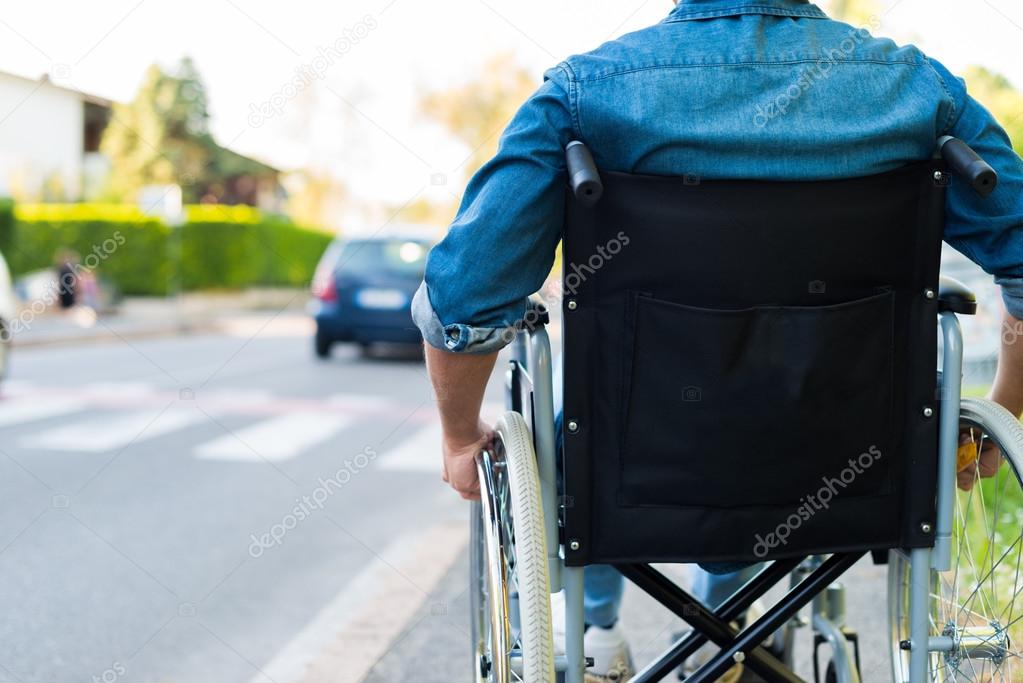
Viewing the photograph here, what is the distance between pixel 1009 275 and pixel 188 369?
12985 mm

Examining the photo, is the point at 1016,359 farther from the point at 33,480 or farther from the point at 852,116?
the point at 33,480

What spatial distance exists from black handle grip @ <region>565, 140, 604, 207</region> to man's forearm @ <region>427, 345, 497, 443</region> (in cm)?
38

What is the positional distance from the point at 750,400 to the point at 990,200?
0.55 metres

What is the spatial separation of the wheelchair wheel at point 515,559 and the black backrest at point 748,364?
3.6 inches

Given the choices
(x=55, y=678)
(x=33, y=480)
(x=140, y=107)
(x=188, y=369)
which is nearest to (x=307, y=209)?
(x=140, y=107)

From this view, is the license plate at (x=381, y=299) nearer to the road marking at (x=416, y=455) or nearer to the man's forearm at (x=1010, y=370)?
the road marking at (x=416, y=455)

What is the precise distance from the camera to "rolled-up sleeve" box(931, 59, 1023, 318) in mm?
1979

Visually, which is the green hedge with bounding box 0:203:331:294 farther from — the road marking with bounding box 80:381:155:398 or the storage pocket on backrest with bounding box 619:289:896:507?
the storage pocket on backrest with bounding box 619:289:896:507

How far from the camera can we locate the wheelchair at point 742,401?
1.87m

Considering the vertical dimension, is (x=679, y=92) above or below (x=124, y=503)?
above

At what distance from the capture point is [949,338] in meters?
2.06

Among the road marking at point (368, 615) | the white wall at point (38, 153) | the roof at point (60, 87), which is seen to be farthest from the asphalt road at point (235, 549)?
the white wall at point (38, 153)

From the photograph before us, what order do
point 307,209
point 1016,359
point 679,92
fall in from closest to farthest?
point 679,92 < point 1016,359 < point 307,209

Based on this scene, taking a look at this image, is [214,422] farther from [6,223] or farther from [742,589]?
[6,223]
